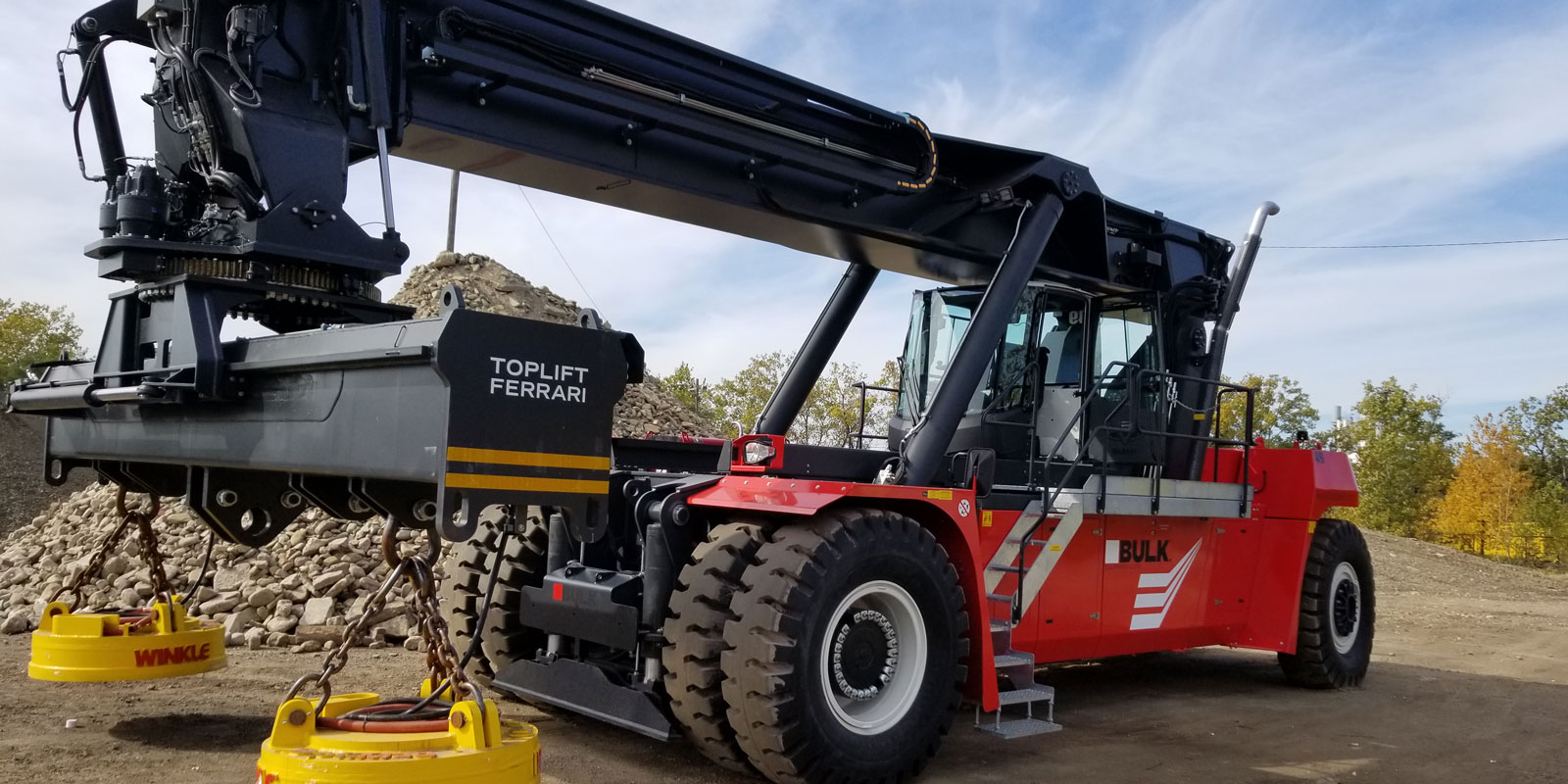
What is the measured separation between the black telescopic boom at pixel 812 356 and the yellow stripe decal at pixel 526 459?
4.22 metres

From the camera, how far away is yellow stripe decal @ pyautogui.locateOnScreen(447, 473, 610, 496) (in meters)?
3.93

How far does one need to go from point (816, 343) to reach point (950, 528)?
101 inches

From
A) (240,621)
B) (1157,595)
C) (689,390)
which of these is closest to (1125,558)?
(1157,595)

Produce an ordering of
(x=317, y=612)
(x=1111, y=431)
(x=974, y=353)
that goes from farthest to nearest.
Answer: (x=317, y=612) → (x=1111, y=431) → (x=974, y=353)

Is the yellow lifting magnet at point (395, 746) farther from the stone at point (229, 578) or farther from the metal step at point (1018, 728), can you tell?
the stone at point (229, 578)

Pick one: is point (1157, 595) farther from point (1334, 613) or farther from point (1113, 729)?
point (1334, 613)

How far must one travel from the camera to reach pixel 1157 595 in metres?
8.47

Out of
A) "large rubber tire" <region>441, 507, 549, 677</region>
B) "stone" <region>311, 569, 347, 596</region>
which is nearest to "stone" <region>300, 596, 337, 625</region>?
"stone" <region>311, 569, 347, 596</region>

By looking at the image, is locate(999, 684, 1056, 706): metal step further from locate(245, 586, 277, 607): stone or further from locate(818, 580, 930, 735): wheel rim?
locate(245, 586, 277, 607): stone

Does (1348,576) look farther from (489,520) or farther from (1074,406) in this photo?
(489,520)

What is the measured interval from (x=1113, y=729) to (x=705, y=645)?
3597mm

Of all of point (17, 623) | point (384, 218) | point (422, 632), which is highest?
point (384, 218)

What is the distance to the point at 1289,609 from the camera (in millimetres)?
9461

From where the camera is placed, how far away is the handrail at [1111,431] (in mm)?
7258
